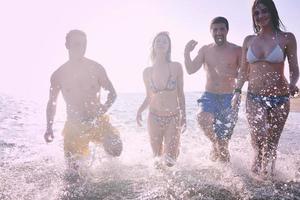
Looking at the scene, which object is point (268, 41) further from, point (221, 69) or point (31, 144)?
point (31, 144)

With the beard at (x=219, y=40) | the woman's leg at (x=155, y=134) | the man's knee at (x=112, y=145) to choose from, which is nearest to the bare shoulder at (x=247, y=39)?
the beard at (x=219, y=40)

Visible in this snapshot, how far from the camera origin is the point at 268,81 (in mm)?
5586

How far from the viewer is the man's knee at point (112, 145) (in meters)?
6.40

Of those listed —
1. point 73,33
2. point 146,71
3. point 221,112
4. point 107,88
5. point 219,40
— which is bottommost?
point 221,112

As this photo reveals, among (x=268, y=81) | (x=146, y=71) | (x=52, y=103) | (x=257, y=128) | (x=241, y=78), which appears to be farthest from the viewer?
(x=146, y=71)

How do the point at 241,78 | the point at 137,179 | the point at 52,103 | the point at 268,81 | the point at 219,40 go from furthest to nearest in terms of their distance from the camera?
the point at 219,40, the point at 52,103, the point at 241,78, the point at 137,179, the point at 268,81

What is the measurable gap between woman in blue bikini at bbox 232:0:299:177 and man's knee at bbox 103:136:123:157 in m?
1.94

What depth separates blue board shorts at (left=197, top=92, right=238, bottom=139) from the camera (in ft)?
22.1

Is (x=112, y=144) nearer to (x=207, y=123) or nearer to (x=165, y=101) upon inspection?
(x=165, y=101)

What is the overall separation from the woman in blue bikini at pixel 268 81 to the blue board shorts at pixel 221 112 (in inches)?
37.5

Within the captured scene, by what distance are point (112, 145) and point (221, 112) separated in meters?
1.76

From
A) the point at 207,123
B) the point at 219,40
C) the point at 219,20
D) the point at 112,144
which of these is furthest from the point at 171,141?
the point at 219,20

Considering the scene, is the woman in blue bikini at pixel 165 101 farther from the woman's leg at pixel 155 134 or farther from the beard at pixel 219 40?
the beard at pixel 219 40

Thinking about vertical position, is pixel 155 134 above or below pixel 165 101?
below
